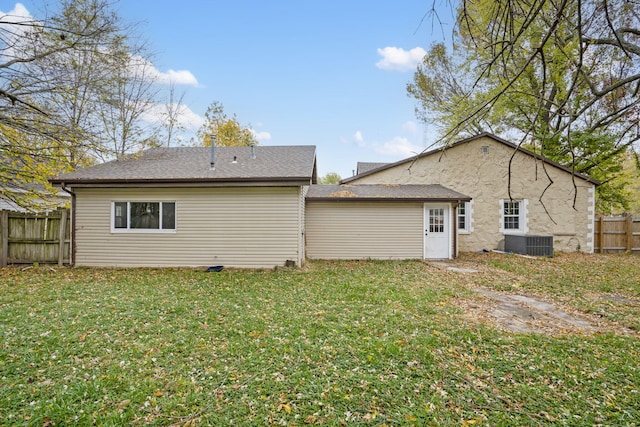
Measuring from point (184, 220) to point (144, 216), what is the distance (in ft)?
4.10

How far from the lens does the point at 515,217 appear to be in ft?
45.2

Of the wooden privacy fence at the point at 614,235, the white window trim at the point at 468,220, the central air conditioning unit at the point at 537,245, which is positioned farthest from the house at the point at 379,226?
the wooden privacy fence at the point at 614,235

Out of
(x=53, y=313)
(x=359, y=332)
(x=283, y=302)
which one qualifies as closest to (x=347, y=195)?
(x=283, y=302)

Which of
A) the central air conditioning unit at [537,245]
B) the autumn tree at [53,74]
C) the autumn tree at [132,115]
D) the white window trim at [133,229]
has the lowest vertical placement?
the central air conditioning unit at [537,245]

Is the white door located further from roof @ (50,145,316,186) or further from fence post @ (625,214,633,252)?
fence post @ (625,214,633,252)

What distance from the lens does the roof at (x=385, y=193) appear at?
11.3m

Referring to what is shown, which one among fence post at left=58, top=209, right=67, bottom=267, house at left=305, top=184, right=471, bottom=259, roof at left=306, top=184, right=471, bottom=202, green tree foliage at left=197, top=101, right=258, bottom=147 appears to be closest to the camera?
fence post at left=58, top=209, right=67, bottom=267

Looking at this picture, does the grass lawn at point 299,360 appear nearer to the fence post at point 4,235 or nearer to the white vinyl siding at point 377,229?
the fence post at point 4,235

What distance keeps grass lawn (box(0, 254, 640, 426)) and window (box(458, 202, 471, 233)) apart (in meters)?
6.87

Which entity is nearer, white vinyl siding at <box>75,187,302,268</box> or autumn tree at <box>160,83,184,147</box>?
white vinyl siding at <box>75,187,302,268</box>

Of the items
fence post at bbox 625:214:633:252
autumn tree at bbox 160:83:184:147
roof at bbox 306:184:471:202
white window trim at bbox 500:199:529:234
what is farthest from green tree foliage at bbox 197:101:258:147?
fence post at bbox 625:214:633:252

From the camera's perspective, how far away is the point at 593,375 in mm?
3322

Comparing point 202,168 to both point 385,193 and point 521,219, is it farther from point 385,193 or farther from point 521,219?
point 521,219

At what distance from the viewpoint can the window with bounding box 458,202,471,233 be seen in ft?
44.7
